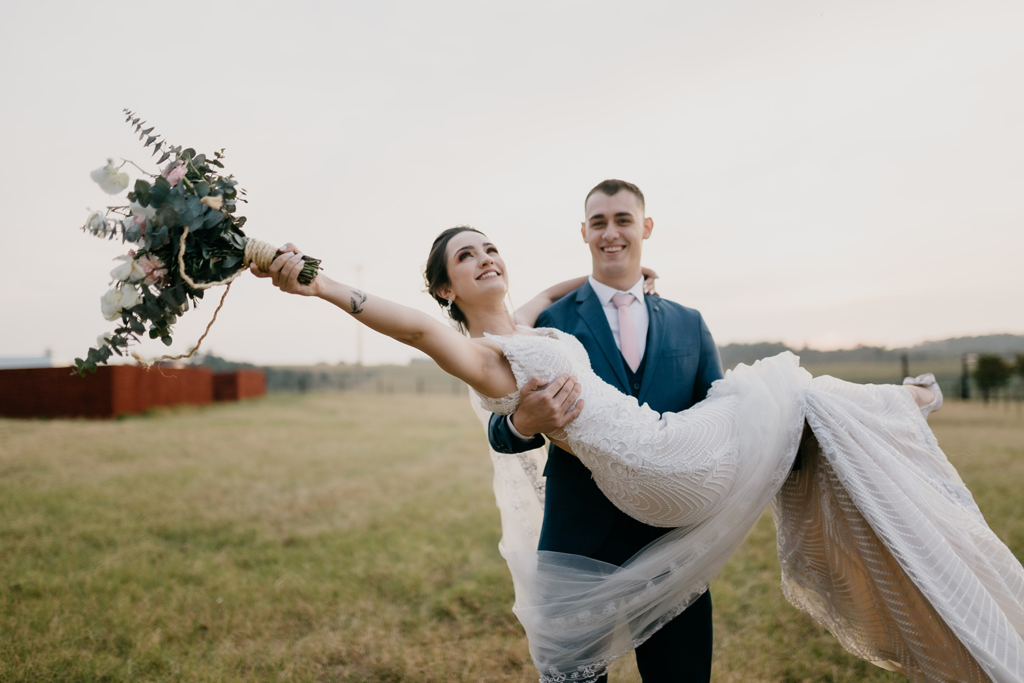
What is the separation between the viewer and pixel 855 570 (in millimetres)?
2324

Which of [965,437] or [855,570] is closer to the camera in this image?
[855,570]

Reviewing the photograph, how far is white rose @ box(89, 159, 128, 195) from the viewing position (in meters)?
1.92

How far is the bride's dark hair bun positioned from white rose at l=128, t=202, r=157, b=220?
1.23m

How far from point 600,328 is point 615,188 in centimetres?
79

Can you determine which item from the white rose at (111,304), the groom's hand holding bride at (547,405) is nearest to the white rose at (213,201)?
the white rose at (111,304)

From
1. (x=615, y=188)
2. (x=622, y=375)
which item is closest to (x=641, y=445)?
(x=622, y=375)

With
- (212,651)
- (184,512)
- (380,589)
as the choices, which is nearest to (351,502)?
(184,512)

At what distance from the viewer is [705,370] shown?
2852mm

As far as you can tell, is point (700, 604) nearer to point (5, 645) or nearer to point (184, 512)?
point (5, 645)

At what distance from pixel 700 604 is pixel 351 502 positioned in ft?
19.5

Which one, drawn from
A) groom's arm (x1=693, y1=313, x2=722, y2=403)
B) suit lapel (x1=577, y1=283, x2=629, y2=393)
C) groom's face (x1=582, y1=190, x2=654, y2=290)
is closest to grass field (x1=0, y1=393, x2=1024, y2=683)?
groom's arm (x1=693, y1=313, x2=722, y2=403)

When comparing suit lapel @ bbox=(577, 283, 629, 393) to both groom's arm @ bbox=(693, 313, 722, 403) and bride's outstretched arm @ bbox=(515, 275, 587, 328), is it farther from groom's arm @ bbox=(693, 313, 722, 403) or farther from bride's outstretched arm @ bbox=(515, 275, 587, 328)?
groom's arm @ bbox=(693, 313, 722, 403)

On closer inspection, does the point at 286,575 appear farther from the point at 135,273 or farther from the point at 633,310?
the point at 633,310

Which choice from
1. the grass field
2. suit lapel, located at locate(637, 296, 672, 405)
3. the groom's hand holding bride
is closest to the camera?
the groom's hand holding bride
